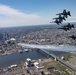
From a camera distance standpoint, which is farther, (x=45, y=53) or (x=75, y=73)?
(x=45, y=53)

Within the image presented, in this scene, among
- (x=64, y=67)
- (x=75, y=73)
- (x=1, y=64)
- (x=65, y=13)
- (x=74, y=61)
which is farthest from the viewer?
(x=1, y=64)

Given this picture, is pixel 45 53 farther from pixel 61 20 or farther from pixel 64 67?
pixel 61 20

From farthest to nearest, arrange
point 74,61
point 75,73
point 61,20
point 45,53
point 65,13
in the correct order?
1. point 45,53
2. point 74,61
3. point 75,73
4. point 61,20
5. point 65,13

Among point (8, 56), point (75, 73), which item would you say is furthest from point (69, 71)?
point (8, 56)

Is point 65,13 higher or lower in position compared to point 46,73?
higher

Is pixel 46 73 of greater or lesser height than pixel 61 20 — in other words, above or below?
below

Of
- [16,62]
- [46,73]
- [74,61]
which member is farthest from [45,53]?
[46,73]

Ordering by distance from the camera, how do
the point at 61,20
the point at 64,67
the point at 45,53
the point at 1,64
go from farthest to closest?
the point at 45,53, the point at 1,64, the point at 64,67, the point at 61,20

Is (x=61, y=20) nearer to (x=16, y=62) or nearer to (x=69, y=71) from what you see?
(x=69, y=71)

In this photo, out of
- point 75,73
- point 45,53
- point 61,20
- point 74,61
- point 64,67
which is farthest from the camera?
point 45,53
